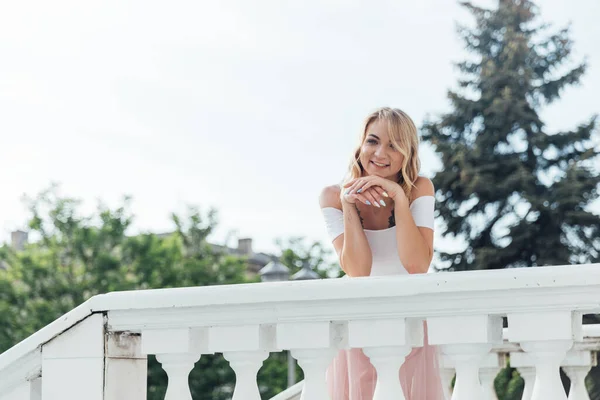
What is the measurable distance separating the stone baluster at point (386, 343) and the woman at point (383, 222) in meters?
0.45

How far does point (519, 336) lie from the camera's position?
2398mm

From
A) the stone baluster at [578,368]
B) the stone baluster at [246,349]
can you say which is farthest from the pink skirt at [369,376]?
the stone baluster at [578,368]

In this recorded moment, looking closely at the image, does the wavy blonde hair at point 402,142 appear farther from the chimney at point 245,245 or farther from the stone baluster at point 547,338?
the chimney at point 245,245

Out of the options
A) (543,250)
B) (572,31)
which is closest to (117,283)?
(543,250)

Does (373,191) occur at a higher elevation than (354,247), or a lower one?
higher

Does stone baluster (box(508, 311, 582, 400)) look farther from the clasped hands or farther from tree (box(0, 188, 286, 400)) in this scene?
tree (box(0, 188, 286, 400))

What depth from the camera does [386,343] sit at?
255 centimetres

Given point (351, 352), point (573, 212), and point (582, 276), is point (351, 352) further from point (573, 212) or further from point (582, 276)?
point (573, 212)

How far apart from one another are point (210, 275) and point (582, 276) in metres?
27.9

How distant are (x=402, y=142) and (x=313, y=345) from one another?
4.08 feet

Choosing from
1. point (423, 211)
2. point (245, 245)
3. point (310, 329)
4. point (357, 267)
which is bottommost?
point (310, 329)

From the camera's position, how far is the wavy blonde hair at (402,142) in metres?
3.59

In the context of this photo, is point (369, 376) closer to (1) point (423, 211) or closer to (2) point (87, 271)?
(1) point (423, 211)

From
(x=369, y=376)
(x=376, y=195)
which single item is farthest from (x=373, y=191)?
(x=369, y=376)
